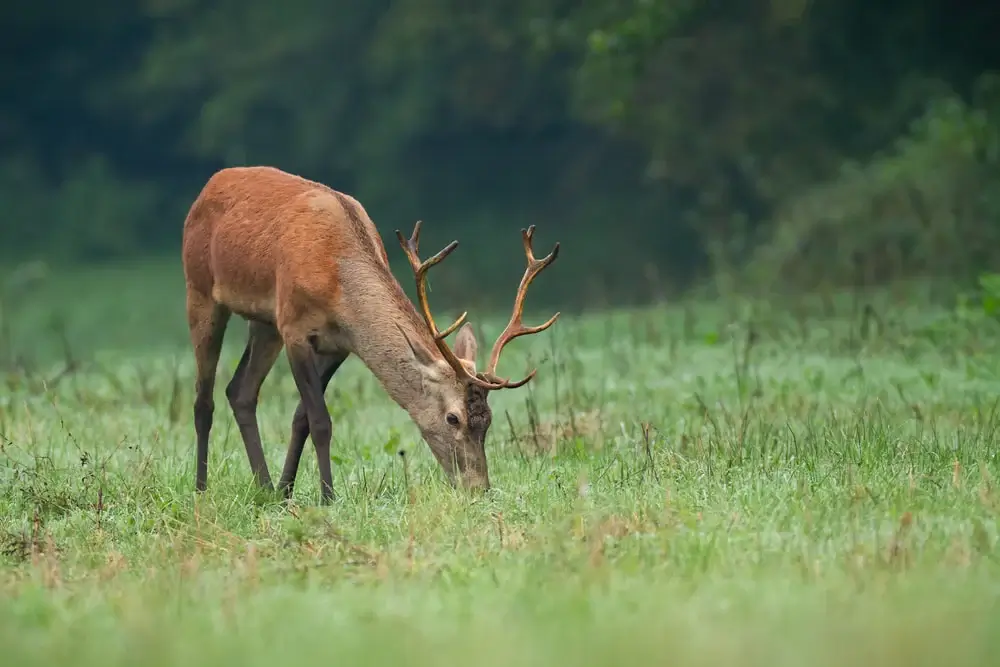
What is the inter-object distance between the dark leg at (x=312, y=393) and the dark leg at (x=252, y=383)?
586mm

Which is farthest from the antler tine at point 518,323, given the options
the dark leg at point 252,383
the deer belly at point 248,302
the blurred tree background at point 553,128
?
the blurred tree background at point 553,128

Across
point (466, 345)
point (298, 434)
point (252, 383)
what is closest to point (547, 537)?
point (466, 345)

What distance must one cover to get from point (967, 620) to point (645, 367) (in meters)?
8.53

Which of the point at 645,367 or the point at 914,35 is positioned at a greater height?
the point at 914,35

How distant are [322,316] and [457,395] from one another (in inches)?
31.5

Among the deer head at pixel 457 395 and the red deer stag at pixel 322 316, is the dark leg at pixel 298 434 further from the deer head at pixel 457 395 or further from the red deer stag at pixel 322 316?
the deer head at pixel 457 395

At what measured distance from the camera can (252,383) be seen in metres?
8.62

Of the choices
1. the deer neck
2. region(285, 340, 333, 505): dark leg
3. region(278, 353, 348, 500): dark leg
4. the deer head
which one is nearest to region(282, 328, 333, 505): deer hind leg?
region(285, 340, 333, 505): dark leg

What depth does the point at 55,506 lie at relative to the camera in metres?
7.20

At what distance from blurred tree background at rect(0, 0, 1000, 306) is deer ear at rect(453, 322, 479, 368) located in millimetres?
8049

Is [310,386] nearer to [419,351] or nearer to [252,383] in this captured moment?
[419,351]

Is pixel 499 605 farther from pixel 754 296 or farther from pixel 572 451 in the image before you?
pixel 754 296

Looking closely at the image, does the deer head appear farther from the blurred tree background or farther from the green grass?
the blurred tree background

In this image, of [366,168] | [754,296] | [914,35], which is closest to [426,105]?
[366,168]
